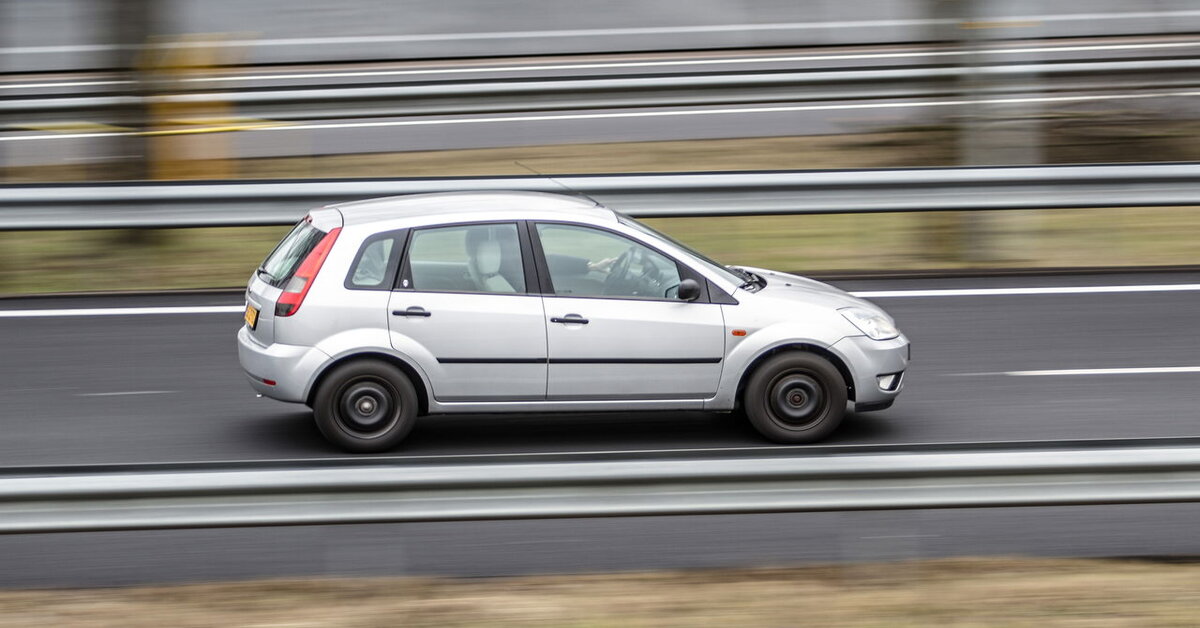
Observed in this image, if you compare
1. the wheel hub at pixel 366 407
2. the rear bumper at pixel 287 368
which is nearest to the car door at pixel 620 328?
the wheel hub at pixel 366 407

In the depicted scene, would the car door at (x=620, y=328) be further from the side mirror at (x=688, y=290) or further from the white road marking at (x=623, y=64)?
the white road marking at (x=623, y=64)

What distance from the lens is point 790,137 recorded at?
17.5 metres

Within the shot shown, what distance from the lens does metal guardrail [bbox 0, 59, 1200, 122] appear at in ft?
53.3

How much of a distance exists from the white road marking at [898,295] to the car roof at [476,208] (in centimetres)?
318

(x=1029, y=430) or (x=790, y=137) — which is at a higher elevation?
(x=790, y=137)

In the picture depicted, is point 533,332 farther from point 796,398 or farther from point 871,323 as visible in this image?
point 871,323

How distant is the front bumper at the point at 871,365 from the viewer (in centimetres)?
794

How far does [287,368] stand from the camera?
7.75 m

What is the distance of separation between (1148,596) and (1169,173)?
7752mm

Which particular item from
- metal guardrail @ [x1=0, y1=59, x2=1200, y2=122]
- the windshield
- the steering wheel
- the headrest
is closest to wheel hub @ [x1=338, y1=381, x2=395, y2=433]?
the headrest

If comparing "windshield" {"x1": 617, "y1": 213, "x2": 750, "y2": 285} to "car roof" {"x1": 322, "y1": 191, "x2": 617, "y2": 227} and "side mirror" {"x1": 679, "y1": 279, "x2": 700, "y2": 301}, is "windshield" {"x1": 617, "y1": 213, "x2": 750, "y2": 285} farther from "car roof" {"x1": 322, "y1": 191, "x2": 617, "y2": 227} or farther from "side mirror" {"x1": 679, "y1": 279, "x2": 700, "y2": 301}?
"side mirror" {"x1": 679, "y1": 279, "x2": 700, "y2": 301}

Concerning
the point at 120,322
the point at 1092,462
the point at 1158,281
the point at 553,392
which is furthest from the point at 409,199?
the point at 1158,281

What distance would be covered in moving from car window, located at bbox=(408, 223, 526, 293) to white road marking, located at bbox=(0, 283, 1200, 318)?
3.66 metres

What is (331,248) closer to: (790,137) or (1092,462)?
(1092,462)
